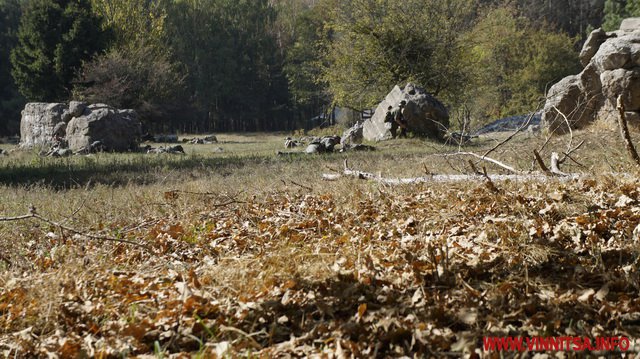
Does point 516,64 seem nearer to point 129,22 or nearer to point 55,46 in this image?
point 129,22

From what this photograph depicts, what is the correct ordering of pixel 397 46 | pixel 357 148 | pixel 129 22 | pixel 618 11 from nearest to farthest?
1. pixel 357 148
2. pixel 397 46
3. pixel 129 22
4. pixel 618 11

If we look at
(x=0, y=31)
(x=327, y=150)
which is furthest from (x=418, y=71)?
(x=0, y=31)

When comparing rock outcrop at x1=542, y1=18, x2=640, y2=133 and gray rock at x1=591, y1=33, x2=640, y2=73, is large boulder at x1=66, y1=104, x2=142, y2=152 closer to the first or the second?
rock outcrop at x1=542, y1=18, x2=640, y2=133

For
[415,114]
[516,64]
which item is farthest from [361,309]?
[516,64]

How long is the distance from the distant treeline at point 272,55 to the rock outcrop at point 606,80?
5.61 metres

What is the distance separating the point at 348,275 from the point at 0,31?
48.6 m

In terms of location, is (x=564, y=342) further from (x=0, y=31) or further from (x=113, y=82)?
(x=0, y=31)

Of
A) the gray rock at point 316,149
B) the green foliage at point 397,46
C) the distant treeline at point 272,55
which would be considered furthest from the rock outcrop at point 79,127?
the green foliage at point 397,46

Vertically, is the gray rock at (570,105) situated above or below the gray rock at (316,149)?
above

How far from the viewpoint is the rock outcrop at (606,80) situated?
12.5m

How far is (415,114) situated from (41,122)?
46.1 ft

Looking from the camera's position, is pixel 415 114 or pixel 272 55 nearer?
pixel 415 114

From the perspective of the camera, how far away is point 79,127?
19.1m

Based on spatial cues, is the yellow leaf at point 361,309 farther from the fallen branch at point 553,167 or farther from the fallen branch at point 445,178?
the fallen branch at point 553,167
